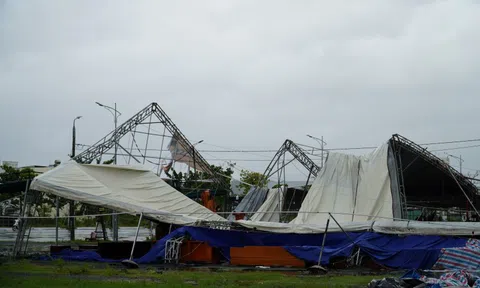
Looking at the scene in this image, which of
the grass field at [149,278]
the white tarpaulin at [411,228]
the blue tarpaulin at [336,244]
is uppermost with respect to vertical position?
the white tarpaulin at [411,228]

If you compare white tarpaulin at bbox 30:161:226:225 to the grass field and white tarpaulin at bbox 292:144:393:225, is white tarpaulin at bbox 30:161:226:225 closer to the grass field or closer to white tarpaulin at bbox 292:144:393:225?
white tarpaulin at bbox 292:144:393:225

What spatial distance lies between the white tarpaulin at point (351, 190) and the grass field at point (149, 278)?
29.7 ft

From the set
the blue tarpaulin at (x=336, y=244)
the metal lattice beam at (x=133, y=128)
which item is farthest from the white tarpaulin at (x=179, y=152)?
the blue tarpaulin at (x=336, y=244)

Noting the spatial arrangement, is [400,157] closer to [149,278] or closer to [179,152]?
[179,152]

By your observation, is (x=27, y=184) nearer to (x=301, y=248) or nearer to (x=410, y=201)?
(x=301, y=248)

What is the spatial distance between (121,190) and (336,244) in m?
10.2

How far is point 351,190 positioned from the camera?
28.1 m

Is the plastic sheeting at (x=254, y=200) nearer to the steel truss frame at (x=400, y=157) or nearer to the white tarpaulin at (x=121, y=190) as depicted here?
the white tarpaulin at (x=121, y=190)

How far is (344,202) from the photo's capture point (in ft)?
91.1

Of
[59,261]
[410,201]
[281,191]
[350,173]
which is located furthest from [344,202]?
[59,261]

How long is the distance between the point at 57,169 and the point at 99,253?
480cm

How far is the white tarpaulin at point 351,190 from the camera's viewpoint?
26.7m

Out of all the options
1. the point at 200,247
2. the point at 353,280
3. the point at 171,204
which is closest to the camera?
the point at 353,280

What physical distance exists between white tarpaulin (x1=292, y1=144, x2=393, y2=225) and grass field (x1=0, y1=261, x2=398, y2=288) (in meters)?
9.06
